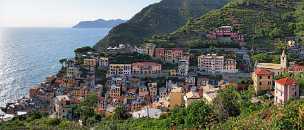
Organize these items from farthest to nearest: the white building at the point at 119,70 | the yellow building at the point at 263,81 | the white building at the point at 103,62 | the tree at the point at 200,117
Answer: the white building at the point at 103,62
the white building at the point at 119,70
the yellow building at the point at 263,81
the tree at the point at 200,117

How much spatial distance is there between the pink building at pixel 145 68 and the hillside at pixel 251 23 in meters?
6.40

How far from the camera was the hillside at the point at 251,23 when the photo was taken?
177ft

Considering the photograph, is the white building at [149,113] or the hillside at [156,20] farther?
the hillside at [156,20]

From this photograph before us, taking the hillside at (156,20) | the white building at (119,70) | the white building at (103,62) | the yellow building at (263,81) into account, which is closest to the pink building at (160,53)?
the white building at (119,70)

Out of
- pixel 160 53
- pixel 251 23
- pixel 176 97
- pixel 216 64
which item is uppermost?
pixel 251 23

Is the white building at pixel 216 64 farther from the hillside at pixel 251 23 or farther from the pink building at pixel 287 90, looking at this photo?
the pink building at pixel 287 90

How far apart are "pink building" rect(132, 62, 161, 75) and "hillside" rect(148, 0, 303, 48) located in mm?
6397

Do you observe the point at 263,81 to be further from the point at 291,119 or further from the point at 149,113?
the point at 291,119

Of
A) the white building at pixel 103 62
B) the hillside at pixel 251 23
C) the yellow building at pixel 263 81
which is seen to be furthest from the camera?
the hillside at pixel 251 23

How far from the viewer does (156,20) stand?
83.2m

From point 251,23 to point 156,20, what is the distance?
27369 mm

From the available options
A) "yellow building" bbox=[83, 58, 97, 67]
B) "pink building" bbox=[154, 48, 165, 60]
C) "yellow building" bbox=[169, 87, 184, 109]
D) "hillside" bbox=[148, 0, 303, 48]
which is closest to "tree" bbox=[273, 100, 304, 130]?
"yellow building" bbox=[169, 87, 184, 109]

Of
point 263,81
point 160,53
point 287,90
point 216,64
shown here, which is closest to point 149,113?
point 263,81

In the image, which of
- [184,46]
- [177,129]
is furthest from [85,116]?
[184,46]
